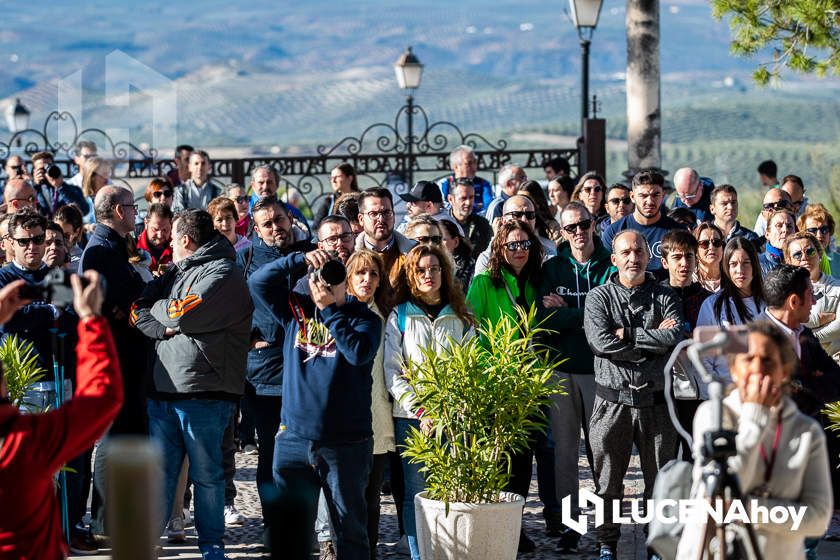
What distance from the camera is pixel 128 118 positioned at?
173m

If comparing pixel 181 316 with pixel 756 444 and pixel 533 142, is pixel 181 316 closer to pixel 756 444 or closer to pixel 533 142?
pixel 756 444

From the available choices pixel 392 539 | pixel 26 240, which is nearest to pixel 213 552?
pixel 392 539

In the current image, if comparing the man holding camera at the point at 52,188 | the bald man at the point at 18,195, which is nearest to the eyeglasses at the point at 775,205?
the bald man at the point at 18,195

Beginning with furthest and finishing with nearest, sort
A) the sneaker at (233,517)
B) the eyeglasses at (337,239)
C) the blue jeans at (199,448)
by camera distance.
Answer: the sneaker at (233,517) < the eyeglasses at (337,239) < the blue jeans at (199,448)

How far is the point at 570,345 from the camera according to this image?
29.7 ft

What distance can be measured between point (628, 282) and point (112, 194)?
133 inches

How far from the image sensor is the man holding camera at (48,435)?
4797 mm

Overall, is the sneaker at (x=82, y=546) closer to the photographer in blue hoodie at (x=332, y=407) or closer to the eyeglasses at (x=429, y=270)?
the photographer in blue hoodie at (x=332, y=407)

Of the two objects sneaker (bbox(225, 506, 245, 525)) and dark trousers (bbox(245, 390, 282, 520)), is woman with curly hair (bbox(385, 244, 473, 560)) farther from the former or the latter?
sneaker (bbox(225, 506, 245, 525))

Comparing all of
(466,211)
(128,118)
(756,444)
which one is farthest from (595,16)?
(128,118)

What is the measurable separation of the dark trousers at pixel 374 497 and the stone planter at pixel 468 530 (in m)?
0.29

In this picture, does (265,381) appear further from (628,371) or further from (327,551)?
(628,371)

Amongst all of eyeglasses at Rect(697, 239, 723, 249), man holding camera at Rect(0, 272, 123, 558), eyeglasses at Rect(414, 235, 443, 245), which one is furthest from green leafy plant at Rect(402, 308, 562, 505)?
man holding camera at Rect(0, 272, 123, 558)

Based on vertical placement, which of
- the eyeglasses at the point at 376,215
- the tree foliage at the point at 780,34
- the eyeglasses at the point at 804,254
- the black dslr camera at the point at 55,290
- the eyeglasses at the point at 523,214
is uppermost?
the tree foliage at the point at 780,34
